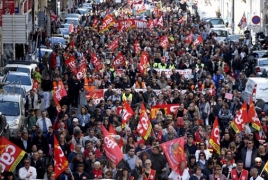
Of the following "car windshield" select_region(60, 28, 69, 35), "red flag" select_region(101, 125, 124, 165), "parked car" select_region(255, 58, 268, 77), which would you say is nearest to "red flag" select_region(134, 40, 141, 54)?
"parked car" select_region(255, 58, 268, 77)

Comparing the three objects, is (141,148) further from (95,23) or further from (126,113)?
(95,23)

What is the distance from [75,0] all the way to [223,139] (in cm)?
6723

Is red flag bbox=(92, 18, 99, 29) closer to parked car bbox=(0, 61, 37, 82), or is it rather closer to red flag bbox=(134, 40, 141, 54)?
red flag bbox=(134, 40, 141, 54)

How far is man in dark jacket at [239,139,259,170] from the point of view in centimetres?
2339

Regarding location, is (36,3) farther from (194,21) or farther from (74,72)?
(74,72)

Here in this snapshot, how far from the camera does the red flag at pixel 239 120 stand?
88.0ft

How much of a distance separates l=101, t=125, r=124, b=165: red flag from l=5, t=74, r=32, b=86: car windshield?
13407 millimetres

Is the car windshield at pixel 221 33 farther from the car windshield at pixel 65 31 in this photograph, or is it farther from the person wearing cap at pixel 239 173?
the person wearing cap at pixel 239 173

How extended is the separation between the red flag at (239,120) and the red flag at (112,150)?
4310 mm

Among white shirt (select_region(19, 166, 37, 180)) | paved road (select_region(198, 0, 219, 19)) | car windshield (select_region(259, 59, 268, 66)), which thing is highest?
paved road (select_region(198, 0, 219, 19))

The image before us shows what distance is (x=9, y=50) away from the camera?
50344mm

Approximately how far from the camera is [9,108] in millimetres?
30688

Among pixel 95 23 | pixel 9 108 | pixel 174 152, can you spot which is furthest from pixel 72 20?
pixel 174 152

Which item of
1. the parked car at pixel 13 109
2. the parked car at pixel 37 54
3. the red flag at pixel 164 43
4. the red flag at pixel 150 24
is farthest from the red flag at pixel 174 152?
the red flag at pixel 150 24
